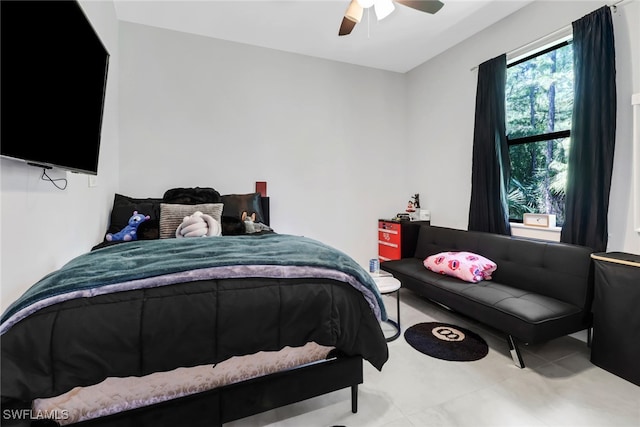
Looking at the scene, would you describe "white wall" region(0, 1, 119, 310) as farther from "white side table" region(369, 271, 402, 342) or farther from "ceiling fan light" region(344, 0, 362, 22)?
"white side table" region(369, 271, 402, 342)

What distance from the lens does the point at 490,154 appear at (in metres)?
2.97

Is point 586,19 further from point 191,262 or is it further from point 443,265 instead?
point 191,262

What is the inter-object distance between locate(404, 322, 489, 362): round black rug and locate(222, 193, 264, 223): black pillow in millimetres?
1795

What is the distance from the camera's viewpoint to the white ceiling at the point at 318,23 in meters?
2.68

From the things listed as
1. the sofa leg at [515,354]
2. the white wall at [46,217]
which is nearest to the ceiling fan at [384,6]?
the white wall at [46,217]

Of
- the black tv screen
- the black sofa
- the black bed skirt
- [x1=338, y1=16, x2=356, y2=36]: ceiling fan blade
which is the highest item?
[x1=338, y1=16, x2=356, y2=36]: ceiling fan blade

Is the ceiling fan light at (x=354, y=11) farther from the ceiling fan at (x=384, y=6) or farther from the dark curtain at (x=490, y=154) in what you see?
the dark curtain at (x=490, y=154)

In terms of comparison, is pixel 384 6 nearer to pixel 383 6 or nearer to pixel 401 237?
pixel 383 6

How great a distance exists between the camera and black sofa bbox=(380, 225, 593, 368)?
1879 mm

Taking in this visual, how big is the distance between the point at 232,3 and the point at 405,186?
2956 mm

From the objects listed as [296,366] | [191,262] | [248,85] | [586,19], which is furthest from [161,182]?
[586,19]

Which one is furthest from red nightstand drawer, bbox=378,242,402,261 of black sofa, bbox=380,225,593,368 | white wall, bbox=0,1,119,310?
white wall, bbox=0,1,119,310

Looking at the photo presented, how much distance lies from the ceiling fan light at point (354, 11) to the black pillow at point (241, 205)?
71.4 inches

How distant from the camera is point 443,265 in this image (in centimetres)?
273
